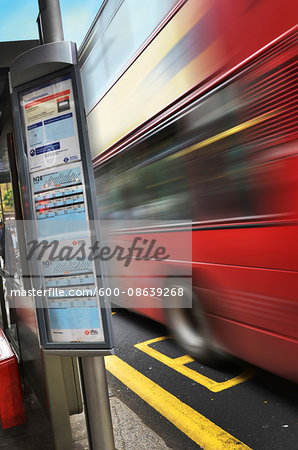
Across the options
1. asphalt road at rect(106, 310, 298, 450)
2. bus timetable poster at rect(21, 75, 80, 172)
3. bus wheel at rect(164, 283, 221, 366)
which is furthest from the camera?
bus wheel at rect(164, 283, 221, 366)

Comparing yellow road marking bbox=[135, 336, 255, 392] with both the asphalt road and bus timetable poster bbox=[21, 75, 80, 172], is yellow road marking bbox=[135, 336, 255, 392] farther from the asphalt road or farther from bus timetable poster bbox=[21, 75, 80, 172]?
bus timetable poster bbox=[21, 75, 80, 172]

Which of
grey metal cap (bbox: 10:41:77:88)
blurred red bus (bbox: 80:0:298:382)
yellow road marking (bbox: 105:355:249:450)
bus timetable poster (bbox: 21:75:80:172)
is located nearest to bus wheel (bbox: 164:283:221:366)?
blurred red bus (bbox: 80:0:298:382)

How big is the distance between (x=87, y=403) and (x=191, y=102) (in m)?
2.66

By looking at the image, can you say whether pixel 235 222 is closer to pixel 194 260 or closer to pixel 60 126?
pixel 194 260

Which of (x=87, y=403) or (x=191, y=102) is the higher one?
(x=191, y=102)

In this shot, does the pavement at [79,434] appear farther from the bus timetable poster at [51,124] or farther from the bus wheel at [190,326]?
the bus timetable poster at [51,124]

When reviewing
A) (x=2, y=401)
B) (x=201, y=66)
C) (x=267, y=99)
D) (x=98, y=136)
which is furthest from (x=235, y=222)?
(x=98, y=136)

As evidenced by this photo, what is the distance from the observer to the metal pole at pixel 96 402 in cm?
232

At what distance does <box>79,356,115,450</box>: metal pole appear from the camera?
2.32 meters

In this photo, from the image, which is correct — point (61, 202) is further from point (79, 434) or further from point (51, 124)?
point (79, 434)

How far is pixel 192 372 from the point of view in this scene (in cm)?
439

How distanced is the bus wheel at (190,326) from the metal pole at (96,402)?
6.51 ft

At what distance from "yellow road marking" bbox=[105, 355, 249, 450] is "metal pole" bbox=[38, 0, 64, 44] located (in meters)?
2.71

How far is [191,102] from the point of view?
3.94 meters
